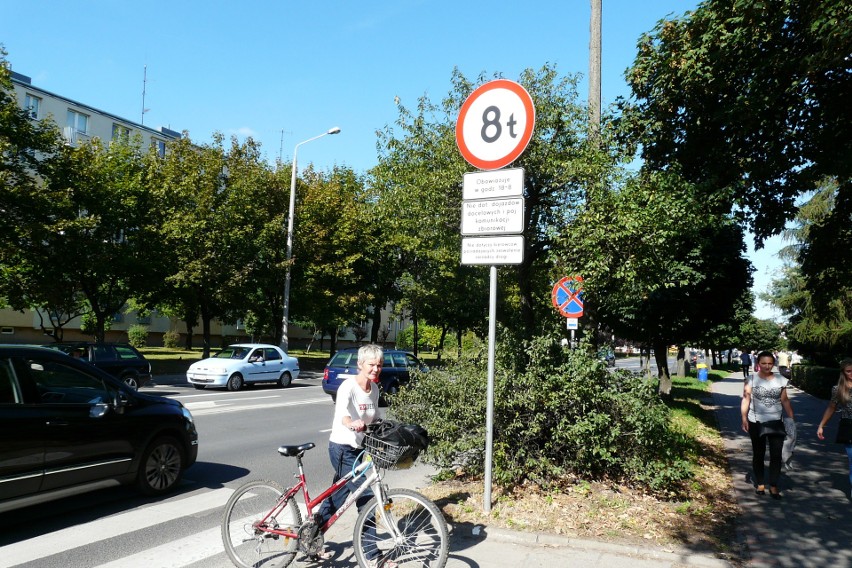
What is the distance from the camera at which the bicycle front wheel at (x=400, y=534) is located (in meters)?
4.02

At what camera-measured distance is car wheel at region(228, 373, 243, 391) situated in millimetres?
21172

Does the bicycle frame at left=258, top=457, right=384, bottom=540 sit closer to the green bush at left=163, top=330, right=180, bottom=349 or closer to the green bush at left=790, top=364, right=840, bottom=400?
the green bush at left=790, top=364, right=840, bottom=400

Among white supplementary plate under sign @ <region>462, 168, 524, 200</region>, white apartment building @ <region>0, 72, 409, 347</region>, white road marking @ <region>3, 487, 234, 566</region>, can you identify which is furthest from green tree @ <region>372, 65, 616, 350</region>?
white apartment building @ <region>0, 72, 409, 347</region>

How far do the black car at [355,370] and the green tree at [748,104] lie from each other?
940 centimetres

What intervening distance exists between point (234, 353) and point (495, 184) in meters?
18.8

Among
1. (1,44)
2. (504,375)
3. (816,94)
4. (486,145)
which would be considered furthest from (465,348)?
(1,44)

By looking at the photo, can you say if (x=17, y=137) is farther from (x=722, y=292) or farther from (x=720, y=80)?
(x=722, y=292)

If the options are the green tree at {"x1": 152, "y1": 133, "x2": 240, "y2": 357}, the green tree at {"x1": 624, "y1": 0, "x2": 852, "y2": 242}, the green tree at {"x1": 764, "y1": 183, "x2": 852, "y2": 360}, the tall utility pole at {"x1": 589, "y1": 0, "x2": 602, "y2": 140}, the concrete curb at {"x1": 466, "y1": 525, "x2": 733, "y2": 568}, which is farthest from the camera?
the green tree at {"x1": 152, "y1": 133, "x2": 240, "y2": 357}

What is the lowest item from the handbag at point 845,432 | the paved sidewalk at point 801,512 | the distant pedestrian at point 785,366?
the distant pedestrian at point 785,366

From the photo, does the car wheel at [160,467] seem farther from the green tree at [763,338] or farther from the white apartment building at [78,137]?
the green tree at [763,338]

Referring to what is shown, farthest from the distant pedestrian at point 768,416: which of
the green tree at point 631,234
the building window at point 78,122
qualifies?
the building window at point 78,122

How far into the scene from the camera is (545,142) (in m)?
9.03

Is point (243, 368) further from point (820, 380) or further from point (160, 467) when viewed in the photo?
point (820, 380)

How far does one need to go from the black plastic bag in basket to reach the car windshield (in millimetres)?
19019
